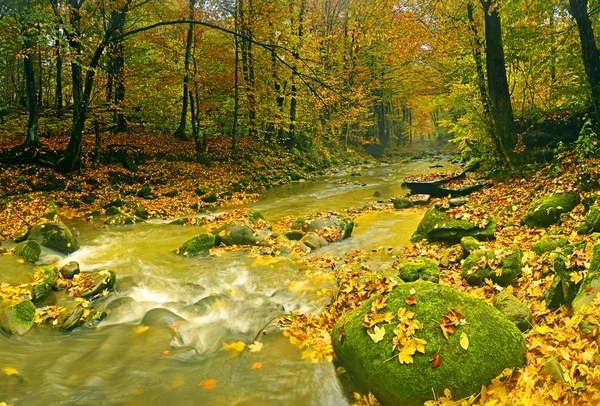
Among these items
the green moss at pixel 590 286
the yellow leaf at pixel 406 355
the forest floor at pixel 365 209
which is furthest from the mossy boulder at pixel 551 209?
the yellow leaf at pixel 406 355

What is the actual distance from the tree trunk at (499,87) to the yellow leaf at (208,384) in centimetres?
1132

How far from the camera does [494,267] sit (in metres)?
5.07

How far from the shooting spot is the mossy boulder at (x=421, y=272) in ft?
17.9

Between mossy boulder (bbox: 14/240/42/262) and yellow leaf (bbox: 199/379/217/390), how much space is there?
19.0 ft

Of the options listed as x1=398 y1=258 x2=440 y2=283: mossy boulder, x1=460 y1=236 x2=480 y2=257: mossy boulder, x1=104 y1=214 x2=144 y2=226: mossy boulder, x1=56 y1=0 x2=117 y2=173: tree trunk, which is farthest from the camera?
x1=56 y1=0 x2=117 y2=173: tree trunk

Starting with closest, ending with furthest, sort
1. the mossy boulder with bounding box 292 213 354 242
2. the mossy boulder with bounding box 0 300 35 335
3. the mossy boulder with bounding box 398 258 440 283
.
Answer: the mossy boulder with bounding box 0 300 35 335 < the mossy boulder with bounding box 398 258 440 283 < the mossy boulder with bounding box 292 213 354 242

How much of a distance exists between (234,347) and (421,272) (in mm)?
3118

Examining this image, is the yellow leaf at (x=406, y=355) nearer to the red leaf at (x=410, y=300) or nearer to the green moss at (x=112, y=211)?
the red leaf at (x=410, y=300)

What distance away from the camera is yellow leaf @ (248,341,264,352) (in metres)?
4.43

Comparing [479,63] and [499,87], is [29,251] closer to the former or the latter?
[499,87]

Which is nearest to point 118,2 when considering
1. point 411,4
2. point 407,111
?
point 411,4

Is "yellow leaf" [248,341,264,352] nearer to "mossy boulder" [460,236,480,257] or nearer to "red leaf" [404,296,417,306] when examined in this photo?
"red leaf" [404,296,417,306]

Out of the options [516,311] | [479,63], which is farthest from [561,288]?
[479,63]

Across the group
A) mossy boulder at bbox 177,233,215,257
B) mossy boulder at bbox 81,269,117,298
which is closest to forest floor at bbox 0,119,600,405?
mossy boulder at bbox 177,233,215,257
